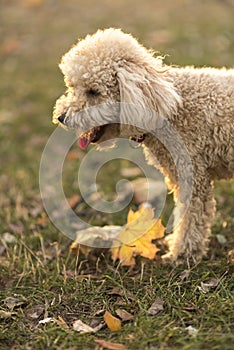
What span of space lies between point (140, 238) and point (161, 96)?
1.15 metres

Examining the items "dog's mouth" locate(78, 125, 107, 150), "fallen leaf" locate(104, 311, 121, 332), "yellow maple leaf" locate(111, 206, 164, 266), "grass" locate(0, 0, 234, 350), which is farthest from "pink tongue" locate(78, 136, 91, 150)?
"fallen leaf" locate(104, 311, 121, 332)

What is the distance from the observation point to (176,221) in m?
4.02

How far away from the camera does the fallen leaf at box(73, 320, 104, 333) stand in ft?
10.0

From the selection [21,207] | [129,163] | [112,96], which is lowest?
[21,207]

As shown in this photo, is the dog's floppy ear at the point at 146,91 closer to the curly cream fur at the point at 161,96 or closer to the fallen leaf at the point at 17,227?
the curly cream fur at the point at 161,96

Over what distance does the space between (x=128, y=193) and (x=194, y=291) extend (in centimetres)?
175

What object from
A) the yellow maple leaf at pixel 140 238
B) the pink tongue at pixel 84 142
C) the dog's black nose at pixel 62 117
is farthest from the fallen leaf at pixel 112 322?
the dog's black nose at pixel 62 117

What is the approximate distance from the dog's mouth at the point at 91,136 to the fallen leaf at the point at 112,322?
121 cm

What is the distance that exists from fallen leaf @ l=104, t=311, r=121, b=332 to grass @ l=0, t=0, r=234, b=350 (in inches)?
1.9

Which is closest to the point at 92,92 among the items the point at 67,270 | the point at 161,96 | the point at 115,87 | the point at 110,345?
the point at 115,87

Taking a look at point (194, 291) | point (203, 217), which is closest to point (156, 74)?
point (203, 217)

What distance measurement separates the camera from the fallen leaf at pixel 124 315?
3.16 meters

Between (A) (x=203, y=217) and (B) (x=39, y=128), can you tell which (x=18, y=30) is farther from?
(A) (x=203, y=217)

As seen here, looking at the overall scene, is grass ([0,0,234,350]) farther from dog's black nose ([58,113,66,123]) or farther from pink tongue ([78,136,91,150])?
dog's black nose ([58,113,66,123])
